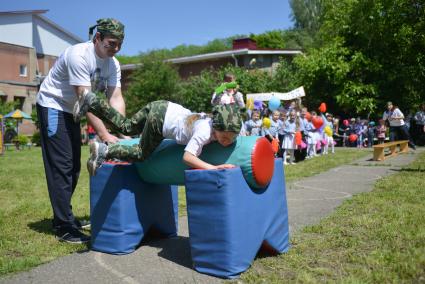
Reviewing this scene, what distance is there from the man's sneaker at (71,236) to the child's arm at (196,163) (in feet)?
5.64

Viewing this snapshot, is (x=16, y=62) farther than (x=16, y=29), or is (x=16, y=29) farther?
(x=16, y=29)

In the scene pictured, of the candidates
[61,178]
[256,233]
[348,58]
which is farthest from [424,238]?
[348,58]

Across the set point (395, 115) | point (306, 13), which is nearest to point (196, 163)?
point (395, 115)

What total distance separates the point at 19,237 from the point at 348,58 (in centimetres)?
2434

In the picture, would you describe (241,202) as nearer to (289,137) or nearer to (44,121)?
(44,121)

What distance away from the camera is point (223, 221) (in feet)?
11.8

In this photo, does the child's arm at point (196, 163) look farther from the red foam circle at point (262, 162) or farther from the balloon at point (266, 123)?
the balloon at point (266, 123)

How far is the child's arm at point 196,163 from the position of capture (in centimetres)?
372

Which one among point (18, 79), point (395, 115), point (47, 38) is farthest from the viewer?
point (47, 38)

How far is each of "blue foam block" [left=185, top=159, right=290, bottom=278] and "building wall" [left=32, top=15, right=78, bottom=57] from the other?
4571cm

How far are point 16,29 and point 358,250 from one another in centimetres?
4592

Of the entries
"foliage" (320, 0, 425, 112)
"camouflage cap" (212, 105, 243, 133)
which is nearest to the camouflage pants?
"camouflage cap" (212, 105, 243, 133)

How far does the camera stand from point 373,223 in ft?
16.4

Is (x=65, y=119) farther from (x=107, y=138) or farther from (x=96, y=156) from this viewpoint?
(x=96, y=156)
